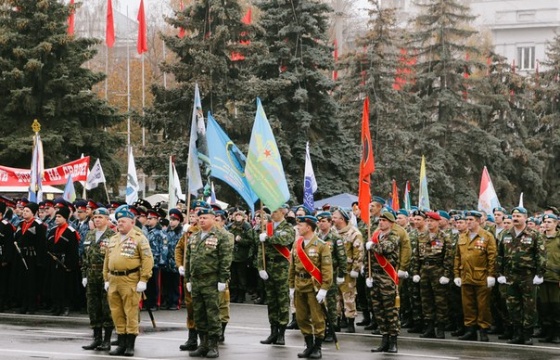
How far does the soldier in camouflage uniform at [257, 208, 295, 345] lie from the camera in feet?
52.0

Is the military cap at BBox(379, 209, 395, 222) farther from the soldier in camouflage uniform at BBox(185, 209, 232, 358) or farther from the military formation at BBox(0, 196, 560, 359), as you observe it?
the soldier in camouflage uniform at BBox(185, 209, 232, 358)

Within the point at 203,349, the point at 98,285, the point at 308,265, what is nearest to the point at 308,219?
the point at 308,265

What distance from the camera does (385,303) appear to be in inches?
607

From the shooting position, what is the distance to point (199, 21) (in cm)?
3588

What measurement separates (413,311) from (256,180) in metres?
3.83

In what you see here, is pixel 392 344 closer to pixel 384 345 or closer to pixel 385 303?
pixel 384 345

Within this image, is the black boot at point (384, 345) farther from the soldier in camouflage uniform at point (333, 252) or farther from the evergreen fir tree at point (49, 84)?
the evergreen fir tree at point (49, 84)

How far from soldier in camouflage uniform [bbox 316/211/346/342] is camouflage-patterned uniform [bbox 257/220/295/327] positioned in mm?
610

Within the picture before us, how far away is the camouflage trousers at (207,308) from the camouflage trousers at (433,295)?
14.6 ft

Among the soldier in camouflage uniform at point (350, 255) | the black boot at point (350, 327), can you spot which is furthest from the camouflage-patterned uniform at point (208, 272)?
the black boot at point (350, 327)

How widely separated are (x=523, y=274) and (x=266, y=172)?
13.7 ft

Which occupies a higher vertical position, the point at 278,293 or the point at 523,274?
the point at 523,274

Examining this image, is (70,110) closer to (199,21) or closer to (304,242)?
(199,21)

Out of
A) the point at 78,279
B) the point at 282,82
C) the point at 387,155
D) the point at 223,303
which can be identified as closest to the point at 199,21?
the point at 282,82
